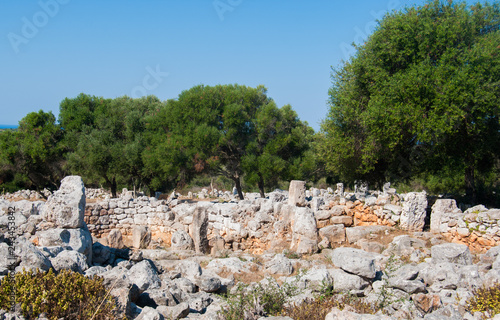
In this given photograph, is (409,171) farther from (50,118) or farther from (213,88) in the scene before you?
(50,118)

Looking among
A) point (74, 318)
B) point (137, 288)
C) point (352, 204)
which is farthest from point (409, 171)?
point (74, 318)

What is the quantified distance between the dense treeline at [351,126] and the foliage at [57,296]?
11.8 m

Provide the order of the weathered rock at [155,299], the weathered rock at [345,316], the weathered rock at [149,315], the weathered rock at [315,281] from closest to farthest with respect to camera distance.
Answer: the weathered rock at [345,316]
the weathered rock at [149,315]
the weathered rock at [155,299]
the weathered rock at [315,281]

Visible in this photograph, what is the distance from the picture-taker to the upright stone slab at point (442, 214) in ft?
43.1

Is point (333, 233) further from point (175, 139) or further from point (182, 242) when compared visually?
point (175, 139)

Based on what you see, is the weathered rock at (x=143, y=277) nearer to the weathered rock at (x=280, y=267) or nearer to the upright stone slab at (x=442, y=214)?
the weathered rock at (x=280, y=267)

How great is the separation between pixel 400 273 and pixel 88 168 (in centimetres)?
2236

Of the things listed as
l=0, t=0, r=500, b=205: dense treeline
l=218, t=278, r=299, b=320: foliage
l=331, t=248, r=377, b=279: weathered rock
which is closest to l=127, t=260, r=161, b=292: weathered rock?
l=218, t=278, r=299, b=320: foliage

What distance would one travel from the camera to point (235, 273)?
33.4 ft

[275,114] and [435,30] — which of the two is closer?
[435,30]

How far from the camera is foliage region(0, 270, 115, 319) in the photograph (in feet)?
18.2

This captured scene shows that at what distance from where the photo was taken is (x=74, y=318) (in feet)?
18.6

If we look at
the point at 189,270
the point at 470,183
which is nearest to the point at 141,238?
the point at 189,270

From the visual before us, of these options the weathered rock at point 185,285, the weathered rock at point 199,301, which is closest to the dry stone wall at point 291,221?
the weathered rock at point 185,285
